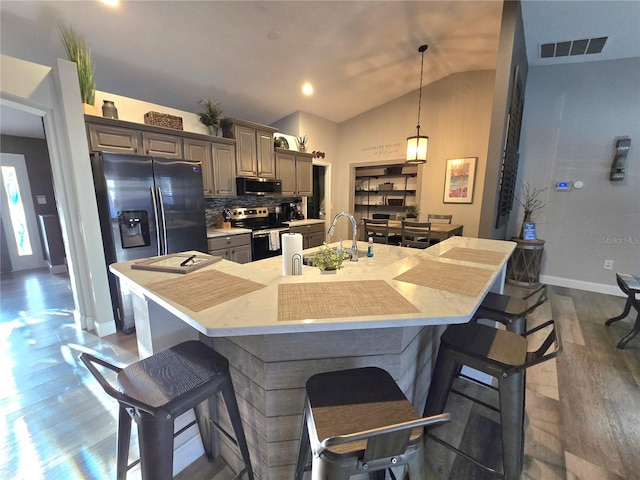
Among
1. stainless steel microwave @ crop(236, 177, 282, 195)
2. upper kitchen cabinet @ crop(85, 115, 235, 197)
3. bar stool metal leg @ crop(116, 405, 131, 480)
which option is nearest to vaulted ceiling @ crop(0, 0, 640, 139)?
upper kitchen cabinet @ crop(85, 115, 235, 197)

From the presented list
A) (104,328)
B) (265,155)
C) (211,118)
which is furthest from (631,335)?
(211,118)

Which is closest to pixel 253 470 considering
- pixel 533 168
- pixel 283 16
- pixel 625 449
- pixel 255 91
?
pixel 625 449

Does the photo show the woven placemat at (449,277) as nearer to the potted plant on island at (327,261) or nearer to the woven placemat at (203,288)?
the potted plant on island at (327,261)

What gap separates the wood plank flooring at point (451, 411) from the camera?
1372 millimetres

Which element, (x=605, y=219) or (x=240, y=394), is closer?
(x=240, y=394)

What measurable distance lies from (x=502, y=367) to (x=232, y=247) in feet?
10.4

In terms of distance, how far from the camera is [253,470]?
Result: 1232mm

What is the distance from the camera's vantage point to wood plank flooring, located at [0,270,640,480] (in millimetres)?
1372

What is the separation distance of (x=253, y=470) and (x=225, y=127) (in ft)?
12.7

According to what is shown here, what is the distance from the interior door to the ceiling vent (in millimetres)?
8443

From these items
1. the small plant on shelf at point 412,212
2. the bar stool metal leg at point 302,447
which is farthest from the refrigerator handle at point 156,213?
the small plant on shelf at point 412,212

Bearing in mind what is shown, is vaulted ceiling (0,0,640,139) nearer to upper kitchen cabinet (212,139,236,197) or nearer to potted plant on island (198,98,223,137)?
potted plant on island (198,98,223,137)

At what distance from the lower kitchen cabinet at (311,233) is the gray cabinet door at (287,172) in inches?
27.5

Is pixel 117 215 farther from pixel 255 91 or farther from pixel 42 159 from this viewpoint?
pixel 42 159
